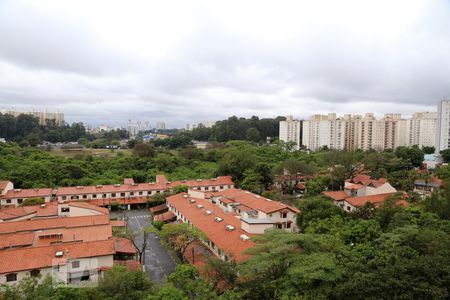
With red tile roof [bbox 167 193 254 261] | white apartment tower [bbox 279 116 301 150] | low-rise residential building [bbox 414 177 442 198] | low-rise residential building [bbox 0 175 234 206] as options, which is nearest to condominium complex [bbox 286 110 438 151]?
white apartment tower [bbox 279 116 301 150]

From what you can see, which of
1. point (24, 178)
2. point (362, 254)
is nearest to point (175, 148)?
point (24, 178)

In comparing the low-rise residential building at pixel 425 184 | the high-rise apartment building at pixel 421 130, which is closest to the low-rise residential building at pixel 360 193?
the low-rise residential building at pixel 425 184

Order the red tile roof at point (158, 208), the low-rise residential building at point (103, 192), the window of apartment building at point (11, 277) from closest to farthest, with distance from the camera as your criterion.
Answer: the window of apartment building at point (11, 277)
the red tile roof at point (158, 208)
the low-rise residential building at point (103, 192)

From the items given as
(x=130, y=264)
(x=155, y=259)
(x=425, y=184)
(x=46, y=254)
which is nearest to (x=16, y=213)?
(x=46, y=254)

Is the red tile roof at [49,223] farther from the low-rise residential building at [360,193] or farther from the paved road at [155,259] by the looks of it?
the low-rise residential building at [360,193]

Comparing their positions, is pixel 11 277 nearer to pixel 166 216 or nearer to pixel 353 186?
pixel 166 216

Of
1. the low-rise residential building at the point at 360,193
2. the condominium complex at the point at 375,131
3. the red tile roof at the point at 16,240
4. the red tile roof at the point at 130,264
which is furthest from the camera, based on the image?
the condominium complex at the point at 375,131
